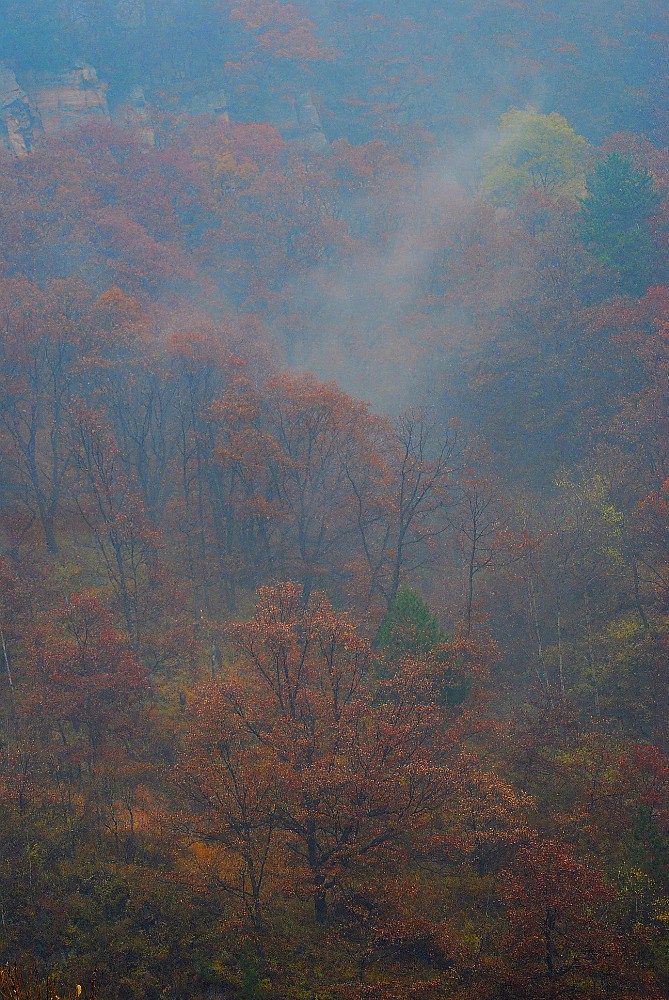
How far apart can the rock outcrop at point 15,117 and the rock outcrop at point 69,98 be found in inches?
54.5

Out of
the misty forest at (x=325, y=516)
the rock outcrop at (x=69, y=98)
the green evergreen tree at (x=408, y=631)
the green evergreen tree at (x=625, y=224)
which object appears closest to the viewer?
the misty forest at (x=325, y=516)

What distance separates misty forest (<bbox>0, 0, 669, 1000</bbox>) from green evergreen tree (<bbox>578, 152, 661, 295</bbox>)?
24 cm

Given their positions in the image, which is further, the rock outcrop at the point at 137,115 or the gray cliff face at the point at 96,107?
the rock outcrop at the point at 137,115

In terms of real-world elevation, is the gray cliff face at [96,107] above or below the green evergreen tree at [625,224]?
above

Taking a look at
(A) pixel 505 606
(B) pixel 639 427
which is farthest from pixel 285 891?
(B) pixel 639 427

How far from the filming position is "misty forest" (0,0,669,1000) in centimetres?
1842

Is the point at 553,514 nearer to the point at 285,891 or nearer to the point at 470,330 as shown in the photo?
the point at 470,330

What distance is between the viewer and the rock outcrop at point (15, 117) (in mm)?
67562

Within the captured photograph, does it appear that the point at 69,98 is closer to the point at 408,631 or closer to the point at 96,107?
the point at 96,107

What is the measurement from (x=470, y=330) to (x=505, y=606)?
2431cm

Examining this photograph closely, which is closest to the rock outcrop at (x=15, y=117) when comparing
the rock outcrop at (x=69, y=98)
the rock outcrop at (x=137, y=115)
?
the rock outcrop at (x=69, y=98)

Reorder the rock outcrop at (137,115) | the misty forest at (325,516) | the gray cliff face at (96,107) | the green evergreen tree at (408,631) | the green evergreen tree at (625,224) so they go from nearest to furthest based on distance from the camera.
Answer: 1. the misty forest at (325,516)
2. the green evergreen tree at (408,631)
3. the green evergreen tree at (625,224)
4. the gray cliff face at (96,107)
5. the rock outcrop at (137,115)

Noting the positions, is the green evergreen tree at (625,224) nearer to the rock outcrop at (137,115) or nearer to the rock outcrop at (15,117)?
the rock outcrop at (137,115)

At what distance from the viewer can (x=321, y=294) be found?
193 ft
